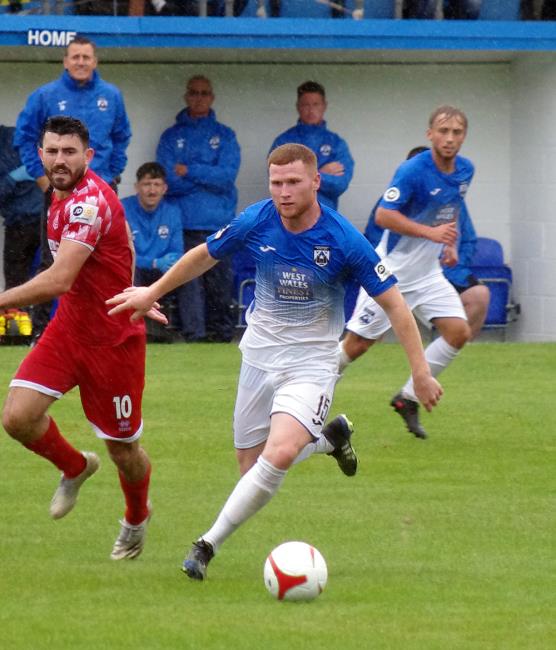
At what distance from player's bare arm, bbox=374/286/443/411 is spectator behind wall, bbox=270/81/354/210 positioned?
1014cm

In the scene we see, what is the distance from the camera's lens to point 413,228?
34.8 ft

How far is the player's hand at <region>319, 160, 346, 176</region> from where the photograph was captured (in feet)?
55.9

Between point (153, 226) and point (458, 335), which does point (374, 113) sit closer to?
point (153, 226)

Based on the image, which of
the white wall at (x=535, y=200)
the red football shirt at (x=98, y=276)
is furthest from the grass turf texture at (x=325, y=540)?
the white wall at (x=535, y=200)

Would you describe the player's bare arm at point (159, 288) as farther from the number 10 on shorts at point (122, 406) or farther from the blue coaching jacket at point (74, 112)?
the blue coaching jacket at point (74, 112)

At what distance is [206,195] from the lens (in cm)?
1700

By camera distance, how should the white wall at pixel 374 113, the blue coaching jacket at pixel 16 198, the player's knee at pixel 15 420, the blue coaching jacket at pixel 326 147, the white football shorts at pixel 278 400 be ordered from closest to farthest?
the white football shorts at pixel 278 400 → the player's knee at pixel 15 420 → the blue coaching jacket at pixel 16 198 → the blue coaching jacket at pixel 326 147 → the white wall at pixel 374 113

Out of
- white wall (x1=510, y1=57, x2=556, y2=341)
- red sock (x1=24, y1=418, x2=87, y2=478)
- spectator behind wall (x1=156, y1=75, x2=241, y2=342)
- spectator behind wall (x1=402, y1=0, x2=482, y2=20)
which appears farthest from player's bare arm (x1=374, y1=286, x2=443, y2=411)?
spectator behind wall (x1=402, y1=0, x2=482, y2=20)

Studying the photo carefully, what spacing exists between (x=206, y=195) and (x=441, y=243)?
653 cm

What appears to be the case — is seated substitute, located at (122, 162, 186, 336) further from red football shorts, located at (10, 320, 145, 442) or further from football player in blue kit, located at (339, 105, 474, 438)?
red football shorts, located at (10, 320, 145, 442)

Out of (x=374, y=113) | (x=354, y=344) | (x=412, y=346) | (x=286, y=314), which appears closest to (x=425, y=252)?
(x=354, y=344)

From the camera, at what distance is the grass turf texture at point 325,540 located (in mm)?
5914

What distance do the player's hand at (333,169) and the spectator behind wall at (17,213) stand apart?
298 centimetres

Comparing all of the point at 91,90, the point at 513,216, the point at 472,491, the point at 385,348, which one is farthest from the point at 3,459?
the point at 513,216
